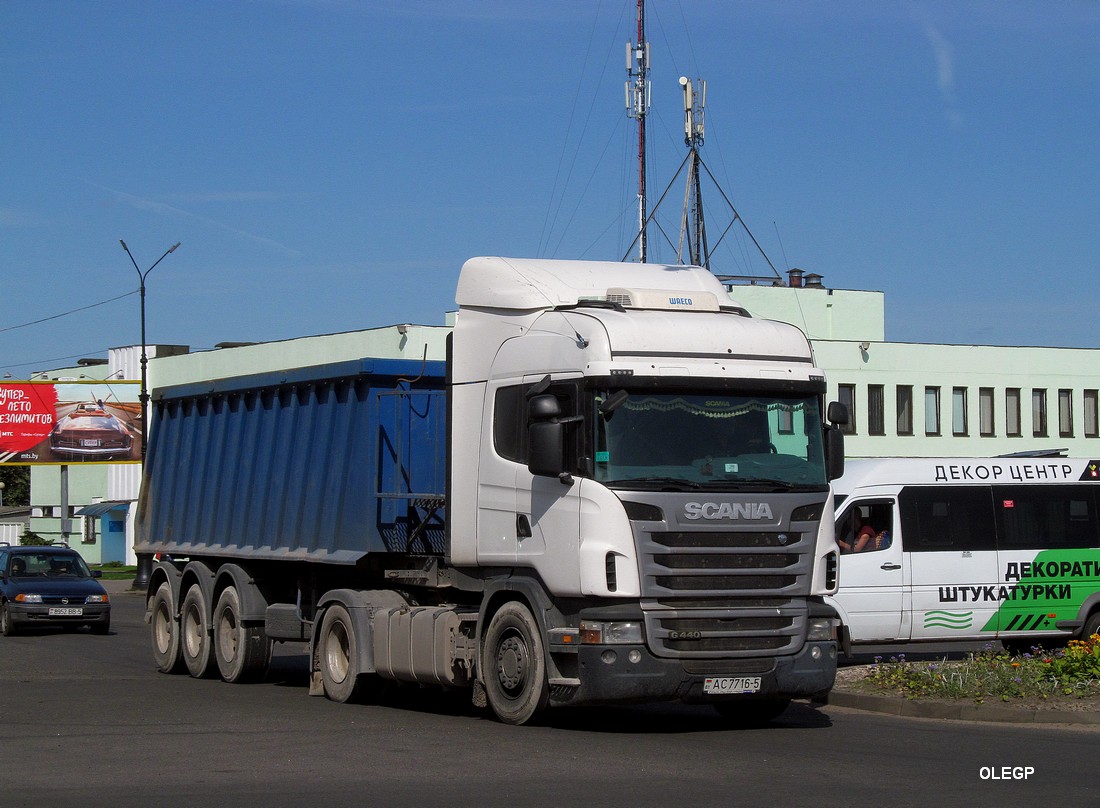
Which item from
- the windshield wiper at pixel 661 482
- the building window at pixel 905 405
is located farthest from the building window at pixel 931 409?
the windshield wiper at pixel 661 482

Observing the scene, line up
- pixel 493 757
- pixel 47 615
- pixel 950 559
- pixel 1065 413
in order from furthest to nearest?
pixel 1065 413 < pixel 47 615 < pixel 950 559 < pixel 493 757

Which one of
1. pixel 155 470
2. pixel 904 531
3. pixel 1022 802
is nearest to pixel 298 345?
pixel 155 470

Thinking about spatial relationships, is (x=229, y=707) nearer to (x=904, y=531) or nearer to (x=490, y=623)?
(x=490, y=623)

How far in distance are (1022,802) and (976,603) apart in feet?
30.4

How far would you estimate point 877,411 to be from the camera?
59062 millimetres

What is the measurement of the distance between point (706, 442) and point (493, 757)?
297 cm

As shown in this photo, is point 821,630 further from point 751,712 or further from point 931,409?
point 931,409

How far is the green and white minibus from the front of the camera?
56.8 feet

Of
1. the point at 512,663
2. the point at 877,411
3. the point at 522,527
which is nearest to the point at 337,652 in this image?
the point at 512,663

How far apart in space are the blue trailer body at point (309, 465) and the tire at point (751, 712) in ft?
10.0

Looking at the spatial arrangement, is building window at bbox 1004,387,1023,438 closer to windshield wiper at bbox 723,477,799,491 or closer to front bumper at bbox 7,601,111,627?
front bumper at bbox 7,601,111,627

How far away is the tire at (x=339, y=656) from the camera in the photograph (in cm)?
1466

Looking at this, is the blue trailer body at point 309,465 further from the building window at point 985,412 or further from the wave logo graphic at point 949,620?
the building window at point 985,412

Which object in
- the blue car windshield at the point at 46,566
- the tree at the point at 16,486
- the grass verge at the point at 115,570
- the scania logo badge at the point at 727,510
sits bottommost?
the grass verge at the point at 115,570
